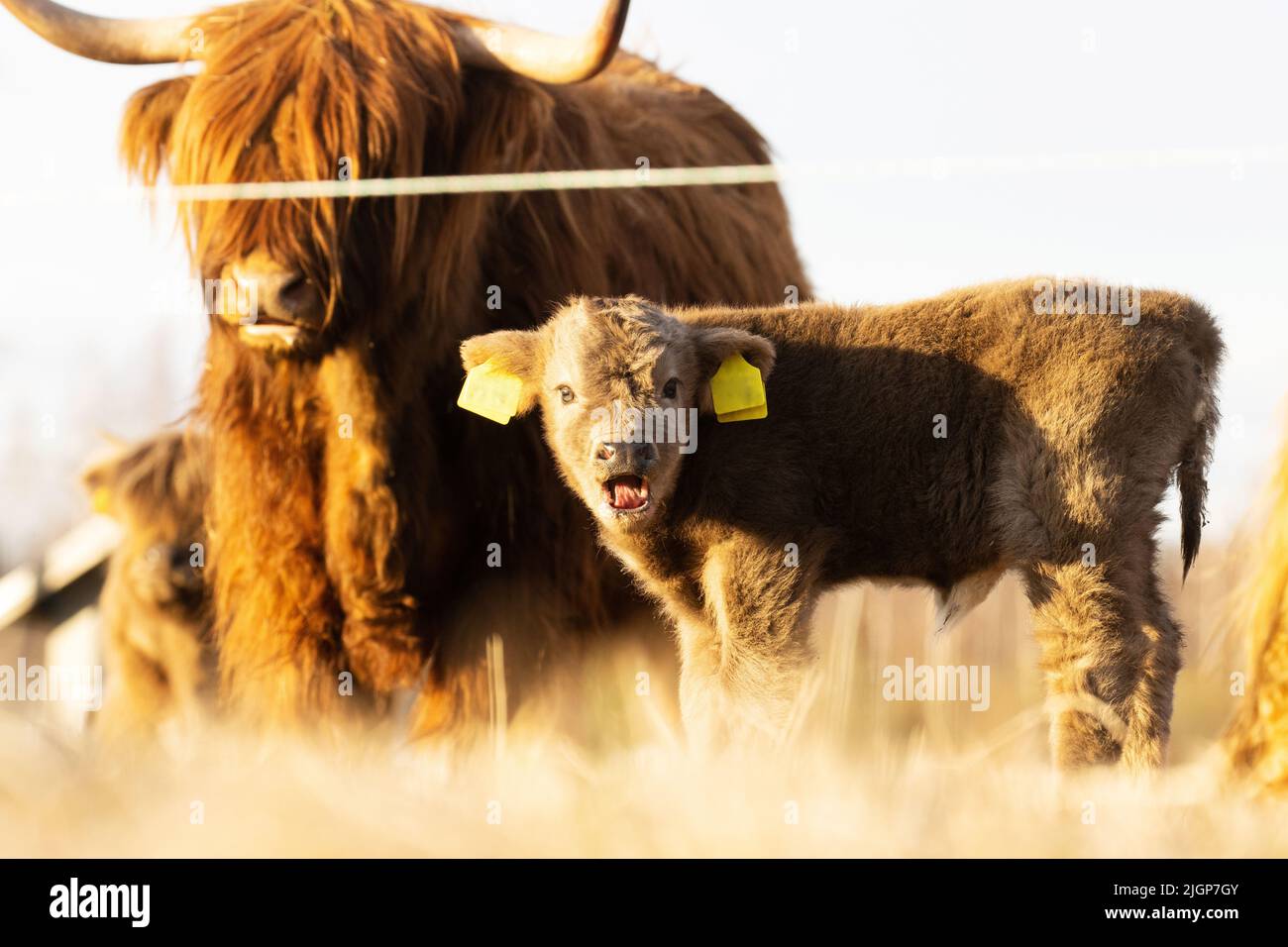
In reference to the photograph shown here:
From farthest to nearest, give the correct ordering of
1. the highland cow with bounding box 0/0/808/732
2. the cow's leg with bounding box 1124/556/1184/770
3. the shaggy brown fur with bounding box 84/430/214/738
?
the shaggy brown fur with bounding box 84/430/214/738 → the highland cow with bounding box 0/0/808/732 → the cow's leg with bounding box 1124/556/1184/770

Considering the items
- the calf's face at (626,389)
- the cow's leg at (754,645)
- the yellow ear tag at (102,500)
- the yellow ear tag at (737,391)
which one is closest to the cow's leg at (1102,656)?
the cow's leg at (754,645)

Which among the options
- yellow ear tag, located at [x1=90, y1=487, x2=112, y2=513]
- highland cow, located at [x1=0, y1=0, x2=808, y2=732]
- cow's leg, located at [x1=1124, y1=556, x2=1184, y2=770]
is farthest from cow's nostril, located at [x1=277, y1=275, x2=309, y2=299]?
yellow ear tag, located at [x1=90, y1=487, x2=112, y2=513]

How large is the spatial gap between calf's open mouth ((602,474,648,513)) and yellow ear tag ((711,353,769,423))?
0.32 metres

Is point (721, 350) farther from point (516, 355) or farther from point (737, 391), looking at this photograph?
point (516, 355)

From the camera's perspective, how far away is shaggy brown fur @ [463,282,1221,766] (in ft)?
13.4

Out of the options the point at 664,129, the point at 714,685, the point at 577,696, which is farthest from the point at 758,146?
the point at 714,685

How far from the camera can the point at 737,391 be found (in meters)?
4.11

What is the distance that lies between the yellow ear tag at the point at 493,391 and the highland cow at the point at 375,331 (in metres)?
1.00

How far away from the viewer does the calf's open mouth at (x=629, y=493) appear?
155 inches

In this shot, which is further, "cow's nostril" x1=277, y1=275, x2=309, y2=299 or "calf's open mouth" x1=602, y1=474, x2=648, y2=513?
"cow's nostril" x1=277, y1=275, x2=309, y2=299

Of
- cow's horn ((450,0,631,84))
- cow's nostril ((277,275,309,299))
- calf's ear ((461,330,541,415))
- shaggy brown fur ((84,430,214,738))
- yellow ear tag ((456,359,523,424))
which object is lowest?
shaggy brown fur ((84,430,214,738))

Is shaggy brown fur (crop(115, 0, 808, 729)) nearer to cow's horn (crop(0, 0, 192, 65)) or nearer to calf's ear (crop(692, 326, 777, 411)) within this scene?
cow's horn (crop(0, 0, 192, 65))

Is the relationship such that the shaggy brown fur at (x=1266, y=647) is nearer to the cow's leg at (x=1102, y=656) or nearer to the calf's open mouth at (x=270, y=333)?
the cow's leg at (x=1102, y=656)

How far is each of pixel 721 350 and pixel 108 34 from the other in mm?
3243
